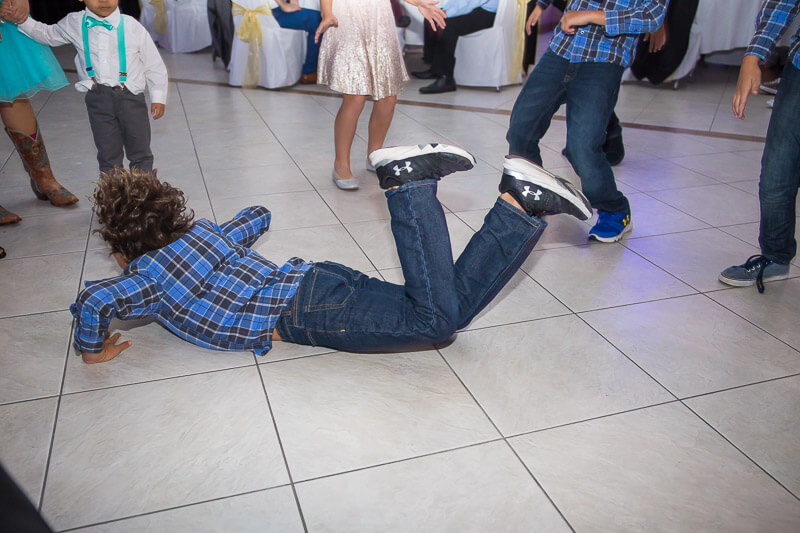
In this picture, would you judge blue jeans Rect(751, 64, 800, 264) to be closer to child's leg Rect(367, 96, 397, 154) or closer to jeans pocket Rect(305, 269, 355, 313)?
jeans pocket Rect(305, 269, 355, 313)

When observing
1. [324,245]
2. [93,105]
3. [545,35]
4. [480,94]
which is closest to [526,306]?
[324,245]

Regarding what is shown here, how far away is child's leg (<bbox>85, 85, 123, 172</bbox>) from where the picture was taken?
2.22 metres

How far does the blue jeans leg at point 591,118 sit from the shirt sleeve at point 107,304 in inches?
57.1

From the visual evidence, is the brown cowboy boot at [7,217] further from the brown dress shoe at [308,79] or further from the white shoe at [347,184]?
the brown dress shoe at [308,79]

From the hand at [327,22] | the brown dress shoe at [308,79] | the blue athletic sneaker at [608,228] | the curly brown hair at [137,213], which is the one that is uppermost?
the hand at [327,22]

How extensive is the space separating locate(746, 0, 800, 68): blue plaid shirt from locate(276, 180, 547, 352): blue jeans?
91 centimetres

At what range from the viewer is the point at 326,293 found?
5.03 feet

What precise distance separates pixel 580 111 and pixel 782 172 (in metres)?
0.63

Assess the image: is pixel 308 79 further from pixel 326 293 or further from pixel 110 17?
pixel 326 293

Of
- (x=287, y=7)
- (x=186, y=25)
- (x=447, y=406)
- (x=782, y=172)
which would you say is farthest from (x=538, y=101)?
(x=186, y=25)

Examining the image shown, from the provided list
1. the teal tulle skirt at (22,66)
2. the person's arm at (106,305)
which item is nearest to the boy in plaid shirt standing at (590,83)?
the person's arm at (106,305)

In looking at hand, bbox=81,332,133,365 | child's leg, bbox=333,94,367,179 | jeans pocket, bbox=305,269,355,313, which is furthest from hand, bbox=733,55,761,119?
hand, bbox=81,332,133,365

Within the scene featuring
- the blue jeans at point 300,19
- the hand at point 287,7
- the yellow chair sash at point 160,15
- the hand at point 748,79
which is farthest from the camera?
the yellow chair sash at point 160,15

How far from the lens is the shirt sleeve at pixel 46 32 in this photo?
2180 mm
